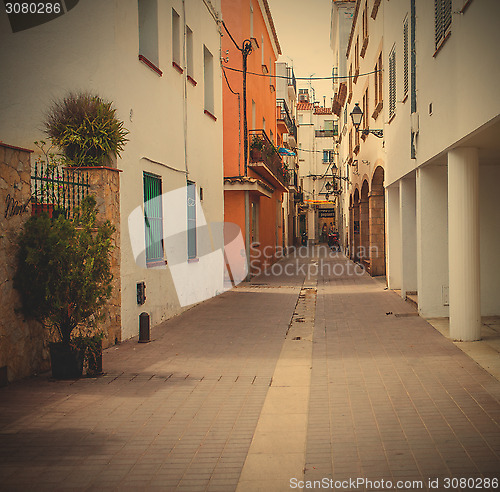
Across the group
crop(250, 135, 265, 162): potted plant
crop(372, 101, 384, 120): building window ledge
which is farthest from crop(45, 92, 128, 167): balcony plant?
crop(250, 135, 265, 162): potted plant

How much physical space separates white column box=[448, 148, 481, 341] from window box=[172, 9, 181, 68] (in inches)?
248

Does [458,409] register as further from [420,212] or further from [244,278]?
[244,278]

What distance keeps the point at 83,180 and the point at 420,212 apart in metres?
6.22

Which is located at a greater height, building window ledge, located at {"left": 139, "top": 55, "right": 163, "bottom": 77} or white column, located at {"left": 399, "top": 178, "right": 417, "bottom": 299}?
building window ledge, located at {"left": 139, "top": 55, "right": 163, "bottom": 77}

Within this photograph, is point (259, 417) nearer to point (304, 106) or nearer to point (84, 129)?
point (84, 129)

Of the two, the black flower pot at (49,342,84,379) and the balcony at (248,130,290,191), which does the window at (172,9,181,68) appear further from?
the balcony at (248,130,290,191)

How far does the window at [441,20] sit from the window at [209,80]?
24.4 ft

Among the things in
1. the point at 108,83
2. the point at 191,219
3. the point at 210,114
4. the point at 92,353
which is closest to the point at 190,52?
the point at 210,114

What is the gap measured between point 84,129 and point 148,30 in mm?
3389

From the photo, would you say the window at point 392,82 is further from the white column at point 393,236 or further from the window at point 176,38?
the window at point 176,38

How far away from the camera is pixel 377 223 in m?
19.3

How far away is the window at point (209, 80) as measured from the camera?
15352 millimetres

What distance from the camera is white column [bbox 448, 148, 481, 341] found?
27.0 feet

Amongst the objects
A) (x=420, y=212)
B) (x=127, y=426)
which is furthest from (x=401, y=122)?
(x=127, y=426)
